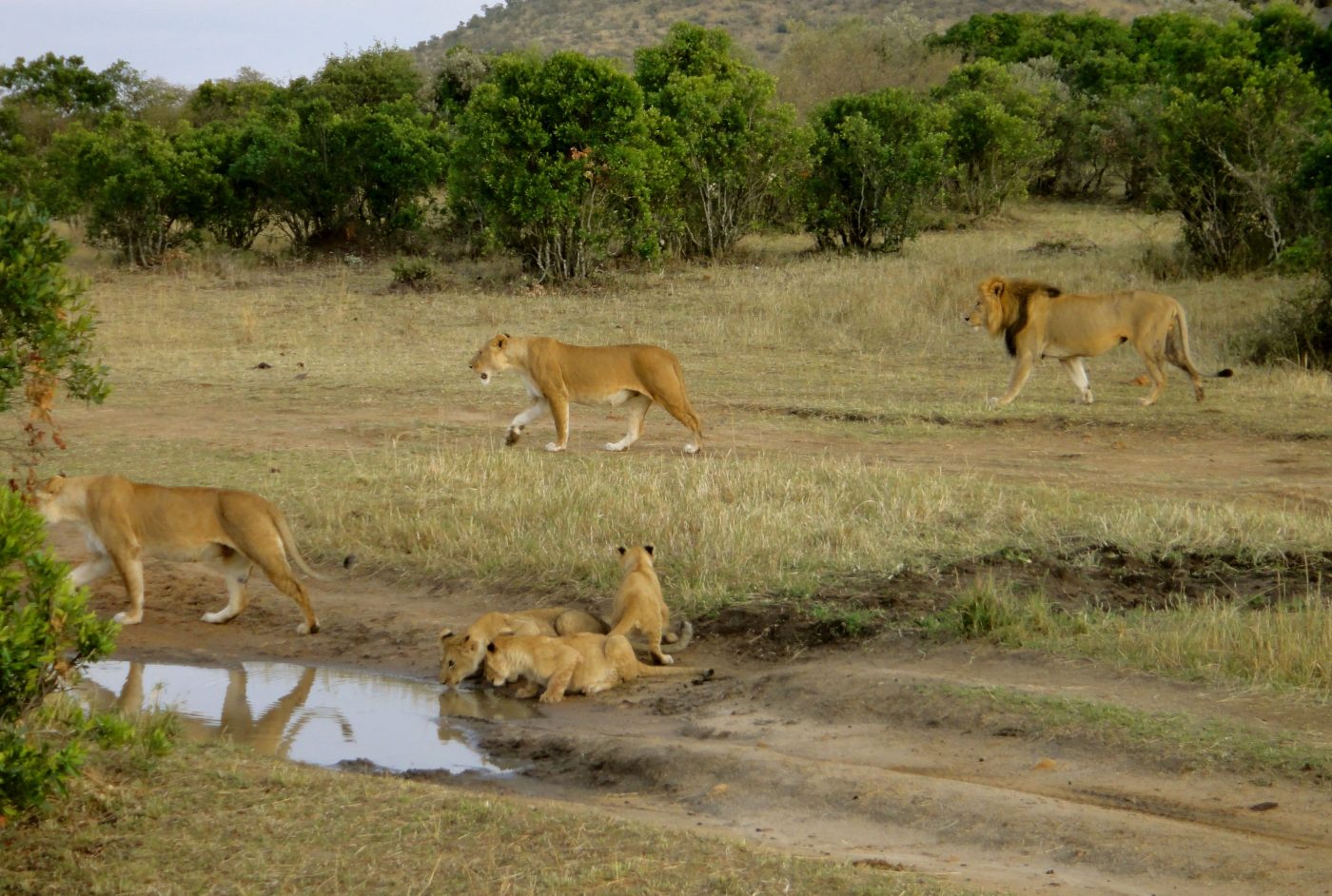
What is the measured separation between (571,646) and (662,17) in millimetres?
74315

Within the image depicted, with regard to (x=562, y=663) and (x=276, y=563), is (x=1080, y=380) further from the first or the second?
(x=276, y=563)

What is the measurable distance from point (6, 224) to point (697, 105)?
17740mm

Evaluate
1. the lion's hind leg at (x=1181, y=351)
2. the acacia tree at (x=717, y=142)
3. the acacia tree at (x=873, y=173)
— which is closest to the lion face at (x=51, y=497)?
the lion's hind leg at (x=1181, y=351)

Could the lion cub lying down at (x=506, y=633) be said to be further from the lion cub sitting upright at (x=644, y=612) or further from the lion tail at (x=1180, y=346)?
the lion tail at (x=1180, y=346)

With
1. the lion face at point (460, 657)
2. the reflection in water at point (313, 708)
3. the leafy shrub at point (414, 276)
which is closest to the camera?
the reflection in water at point (313, 708)

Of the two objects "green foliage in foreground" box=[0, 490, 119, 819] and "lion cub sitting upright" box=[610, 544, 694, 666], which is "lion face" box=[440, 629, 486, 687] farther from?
"green foliage in foreground" box=[0, 490, 119, 819]

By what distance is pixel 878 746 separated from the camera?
21.4 ft

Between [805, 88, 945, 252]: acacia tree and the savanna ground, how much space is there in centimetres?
659

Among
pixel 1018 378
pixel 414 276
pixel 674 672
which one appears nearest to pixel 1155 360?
pixel 1018 378

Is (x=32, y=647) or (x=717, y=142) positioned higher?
(x=717, y=142)

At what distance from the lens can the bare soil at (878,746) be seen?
5242 millimetres

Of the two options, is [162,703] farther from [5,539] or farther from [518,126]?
[518,126]

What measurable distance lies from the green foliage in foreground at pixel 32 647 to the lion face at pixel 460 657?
8.83ft

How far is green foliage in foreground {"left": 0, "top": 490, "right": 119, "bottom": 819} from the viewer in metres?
4.62
